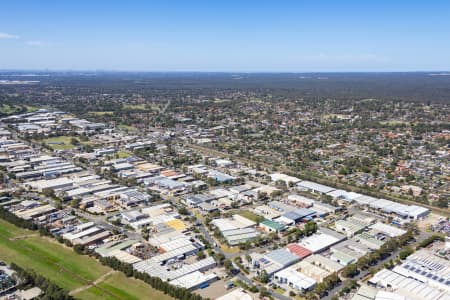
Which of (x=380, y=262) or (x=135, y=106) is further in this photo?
(x=135, y=106)

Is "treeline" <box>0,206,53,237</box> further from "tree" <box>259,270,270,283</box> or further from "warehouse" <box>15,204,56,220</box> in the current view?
"tree" <box>259,270,270,283</box>

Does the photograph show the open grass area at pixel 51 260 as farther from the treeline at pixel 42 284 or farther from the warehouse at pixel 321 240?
the warehouse at pixel 321 240

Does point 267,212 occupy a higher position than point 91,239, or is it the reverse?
point 91,239

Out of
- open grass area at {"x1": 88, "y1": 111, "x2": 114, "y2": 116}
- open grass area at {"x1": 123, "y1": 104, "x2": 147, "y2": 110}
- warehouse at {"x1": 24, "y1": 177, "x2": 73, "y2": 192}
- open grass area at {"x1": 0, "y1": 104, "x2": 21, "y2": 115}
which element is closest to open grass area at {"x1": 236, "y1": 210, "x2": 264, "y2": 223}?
warehouse at {"x1": 24, "y1": 177, "x2": 73, "y2": 192}

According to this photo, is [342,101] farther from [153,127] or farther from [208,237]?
[208,237]

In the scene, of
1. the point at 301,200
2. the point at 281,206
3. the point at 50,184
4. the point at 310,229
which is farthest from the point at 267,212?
the point at 50,184

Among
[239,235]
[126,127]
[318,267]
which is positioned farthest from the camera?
[126,127]

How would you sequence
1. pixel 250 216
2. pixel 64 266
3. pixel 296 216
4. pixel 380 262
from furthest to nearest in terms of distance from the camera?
pixel 250 216 < pixel 296 216 < pixel 380 262 < pixel 64 266

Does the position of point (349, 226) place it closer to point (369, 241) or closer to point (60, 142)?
point (369, 241)
